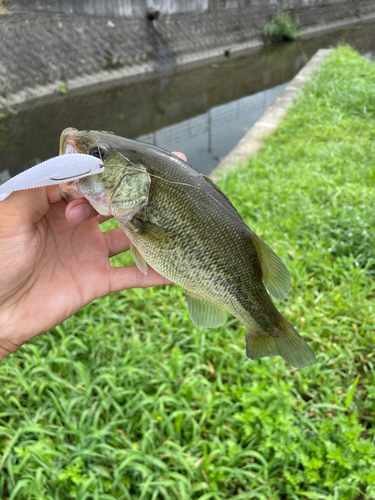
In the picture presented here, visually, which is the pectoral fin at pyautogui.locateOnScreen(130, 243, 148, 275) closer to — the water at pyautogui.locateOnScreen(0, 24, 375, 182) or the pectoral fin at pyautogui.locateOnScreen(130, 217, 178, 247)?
the pectoral fin at pyautogui.locateOnScreen(130, 217, 178, 247)

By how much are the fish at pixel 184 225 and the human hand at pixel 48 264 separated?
0.65 ft

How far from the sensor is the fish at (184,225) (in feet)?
5.57

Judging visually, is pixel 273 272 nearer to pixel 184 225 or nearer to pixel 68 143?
pixel 184 225

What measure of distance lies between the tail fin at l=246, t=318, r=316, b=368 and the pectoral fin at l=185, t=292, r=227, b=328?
0.66 ft

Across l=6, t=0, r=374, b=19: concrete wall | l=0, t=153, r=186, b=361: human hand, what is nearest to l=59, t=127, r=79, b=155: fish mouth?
l=0, t=153, r=186, b=361: human hand

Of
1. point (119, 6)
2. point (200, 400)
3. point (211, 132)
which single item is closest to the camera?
point (200, 400)

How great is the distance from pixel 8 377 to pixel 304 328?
8.18ft

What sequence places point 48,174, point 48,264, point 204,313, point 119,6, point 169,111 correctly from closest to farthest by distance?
point 48,174 → point 204,313 → point 48,264 → point 169,111 → point 119,6

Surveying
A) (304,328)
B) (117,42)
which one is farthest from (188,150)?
(117,42)

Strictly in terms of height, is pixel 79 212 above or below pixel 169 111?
above

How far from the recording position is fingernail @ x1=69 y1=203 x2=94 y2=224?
70.6 inches

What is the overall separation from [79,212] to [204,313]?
0.89 metres

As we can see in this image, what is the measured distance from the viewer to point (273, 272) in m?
1.83

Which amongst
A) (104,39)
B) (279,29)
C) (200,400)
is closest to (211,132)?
(104,39)
